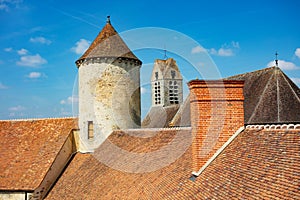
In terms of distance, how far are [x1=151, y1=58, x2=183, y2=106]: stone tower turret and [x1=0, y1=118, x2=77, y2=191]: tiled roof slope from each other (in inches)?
962

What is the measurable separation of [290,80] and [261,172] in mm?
13841

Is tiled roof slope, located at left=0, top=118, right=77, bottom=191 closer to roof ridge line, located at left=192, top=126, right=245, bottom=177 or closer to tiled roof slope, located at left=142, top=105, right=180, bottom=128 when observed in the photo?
roof ridge line, located at left=192, top=126, right=245, bottom=177

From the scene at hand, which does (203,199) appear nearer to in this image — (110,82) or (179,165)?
(179,165)

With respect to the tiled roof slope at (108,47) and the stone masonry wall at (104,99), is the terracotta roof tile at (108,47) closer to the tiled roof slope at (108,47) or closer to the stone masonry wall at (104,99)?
the tiled roof slope at (108,47)

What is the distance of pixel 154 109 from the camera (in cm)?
4103

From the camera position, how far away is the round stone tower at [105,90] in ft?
60.5

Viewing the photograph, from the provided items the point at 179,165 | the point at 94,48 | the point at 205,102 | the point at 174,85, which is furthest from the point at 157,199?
the point at 174,85

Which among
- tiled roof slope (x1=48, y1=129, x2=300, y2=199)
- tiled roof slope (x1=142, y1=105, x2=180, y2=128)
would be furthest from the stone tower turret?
tiled roof slope (x1=48, y1=129, x2=300, y2=199)

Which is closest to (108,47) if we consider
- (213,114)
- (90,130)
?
(90,130)

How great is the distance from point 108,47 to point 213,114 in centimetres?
1155

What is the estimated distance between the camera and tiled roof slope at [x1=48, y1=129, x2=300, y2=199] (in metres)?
5.57

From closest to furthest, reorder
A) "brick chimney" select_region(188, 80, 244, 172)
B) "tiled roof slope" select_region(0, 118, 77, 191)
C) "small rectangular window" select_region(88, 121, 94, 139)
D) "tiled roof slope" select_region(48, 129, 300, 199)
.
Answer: "tiled roof slope" select_region(48, 129, 300, 199)
"brick chimney" select_region(188, 80, 244, 172)
"tiled roof slope" select_region(0, 118, 77, 191)
"small rectangular window" select_region(88, 121, 94, 139)

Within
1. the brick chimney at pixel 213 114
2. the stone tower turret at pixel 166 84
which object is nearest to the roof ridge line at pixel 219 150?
the brick chimney at pixel 213 114

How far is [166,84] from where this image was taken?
4431 centimetres
